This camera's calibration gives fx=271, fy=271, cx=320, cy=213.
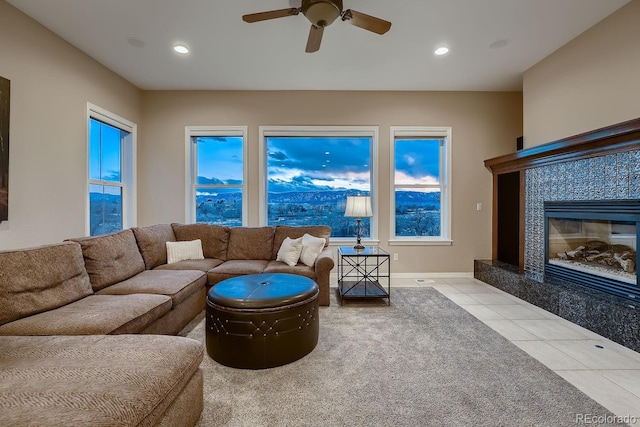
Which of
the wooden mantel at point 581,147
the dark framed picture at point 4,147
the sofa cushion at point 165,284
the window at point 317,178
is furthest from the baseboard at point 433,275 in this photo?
the dark framed picture at point 4,147

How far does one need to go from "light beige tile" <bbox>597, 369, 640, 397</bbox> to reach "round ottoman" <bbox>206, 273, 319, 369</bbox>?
2065 millimetres

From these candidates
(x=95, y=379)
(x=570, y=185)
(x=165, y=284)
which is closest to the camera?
(x=95, y=379)

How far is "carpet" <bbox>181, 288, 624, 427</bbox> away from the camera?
149 centimetres

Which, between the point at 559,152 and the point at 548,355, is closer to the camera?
the point at 548,355

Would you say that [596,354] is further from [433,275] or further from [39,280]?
[39,280]

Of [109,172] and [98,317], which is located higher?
[109,172]

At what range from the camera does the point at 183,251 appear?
11.4 ft

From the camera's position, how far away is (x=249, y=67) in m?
3.58

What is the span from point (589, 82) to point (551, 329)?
264 centimetres

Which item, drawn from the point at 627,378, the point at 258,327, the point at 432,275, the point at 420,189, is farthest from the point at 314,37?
the point at 432,275

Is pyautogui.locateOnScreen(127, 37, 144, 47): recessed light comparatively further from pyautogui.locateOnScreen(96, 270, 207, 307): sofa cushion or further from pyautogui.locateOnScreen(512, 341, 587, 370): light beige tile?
pyautogui.locateOnScreen(512, 341, 587, 370): light beige tile

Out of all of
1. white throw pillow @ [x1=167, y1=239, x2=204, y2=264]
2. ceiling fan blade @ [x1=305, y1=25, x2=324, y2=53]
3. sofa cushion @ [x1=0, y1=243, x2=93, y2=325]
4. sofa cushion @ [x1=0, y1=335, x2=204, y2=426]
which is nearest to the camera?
sofa cushion @ [x1=0, y1=335, x2=204, y2=426]

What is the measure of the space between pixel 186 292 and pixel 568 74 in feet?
15.8

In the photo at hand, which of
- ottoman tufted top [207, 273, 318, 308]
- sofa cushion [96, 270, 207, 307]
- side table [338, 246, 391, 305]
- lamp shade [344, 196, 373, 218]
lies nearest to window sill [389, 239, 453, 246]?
side table [338, 246, 391, 305]
